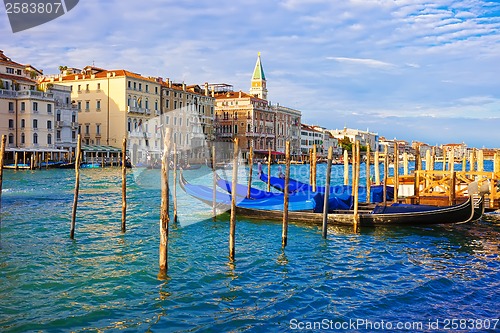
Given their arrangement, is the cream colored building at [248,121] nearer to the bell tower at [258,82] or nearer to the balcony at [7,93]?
the bell tower at [258,82]

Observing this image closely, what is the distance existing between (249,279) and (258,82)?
1786 inches

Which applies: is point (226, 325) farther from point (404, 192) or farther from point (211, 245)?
point (404, 192)

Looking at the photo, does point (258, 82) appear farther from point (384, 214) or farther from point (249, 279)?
point (249, 279)

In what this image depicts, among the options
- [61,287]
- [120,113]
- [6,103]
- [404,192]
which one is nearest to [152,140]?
[120,113]

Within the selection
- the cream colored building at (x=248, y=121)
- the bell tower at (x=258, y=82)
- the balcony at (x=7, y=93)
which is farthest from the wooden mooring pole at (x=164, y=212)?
the bell tower at (x=258, y=82)

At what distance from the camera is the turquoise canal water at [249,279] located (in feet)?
14.1

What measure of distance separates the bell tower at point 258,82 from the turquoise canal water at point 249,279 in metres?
41.3

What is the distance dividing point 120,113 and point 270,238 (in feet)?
84.5

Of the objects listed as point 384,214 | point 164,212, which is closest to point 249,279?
point 164,212

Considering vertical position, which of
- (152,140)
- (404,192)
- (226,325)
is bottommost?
→ (226,325)

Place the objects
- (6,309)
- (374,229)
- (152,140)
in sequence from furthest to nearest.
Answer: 1. (152,140)
2. (374,229)
3. (6,309)

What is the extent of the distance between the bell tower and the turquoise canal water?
4132cm

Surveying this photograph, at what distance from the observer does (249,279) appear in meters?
5.46

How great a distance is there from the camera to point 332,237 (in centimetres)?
Result: 804
